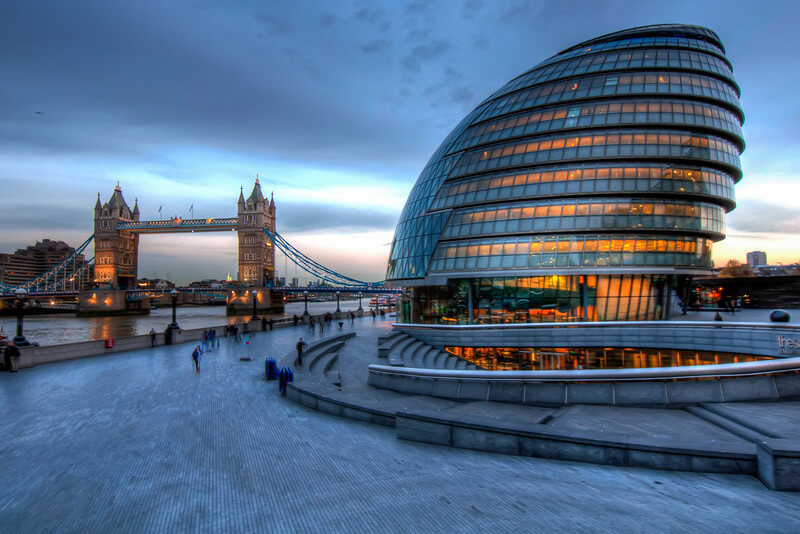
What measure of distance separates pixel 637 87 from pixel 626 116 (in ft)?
11.9

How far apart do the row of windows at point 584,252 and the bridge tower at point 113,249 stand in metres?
158

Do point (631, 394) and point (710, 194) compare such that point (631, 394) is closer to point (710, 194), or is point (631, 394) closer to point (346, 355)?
point (346, 355)

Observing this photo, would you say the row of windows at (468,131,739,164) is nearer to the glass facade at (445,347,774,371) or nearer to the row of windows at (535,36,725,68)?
the row of windows at (535,36,725,68)

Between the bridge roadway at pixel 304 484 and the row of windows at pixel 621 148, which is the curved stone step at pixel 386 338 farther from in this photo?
the row of windows at pixel 621 148

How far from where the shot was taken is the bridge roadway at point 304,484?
5.98 m

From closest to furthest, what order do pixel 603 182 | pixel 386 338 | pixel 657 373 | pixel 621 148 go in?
pixel 657 373, pixel 386 338, pixel 603 182, pixel 621 148

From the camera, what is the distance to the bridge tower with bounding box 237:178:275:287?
14675cm

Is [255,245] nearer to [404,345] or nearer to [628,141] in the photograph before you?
[404,345]

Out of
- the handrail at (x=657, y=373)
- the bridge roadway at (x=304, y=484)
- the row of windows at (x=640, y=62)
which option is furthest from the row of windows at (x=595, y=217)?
the bridge roadway at (x=304, y=484)

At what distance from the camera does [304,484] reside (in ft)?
24.2

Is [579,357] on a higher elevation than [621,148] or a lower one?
lower

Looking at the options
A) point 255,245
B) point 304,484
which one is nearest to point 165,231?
point 255,245

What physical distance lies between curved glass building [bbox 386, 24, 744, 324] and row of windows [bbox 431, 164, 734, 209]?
103mm

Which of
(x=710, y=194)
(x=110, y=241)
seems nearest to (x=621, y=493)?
(x=710, y=194)
